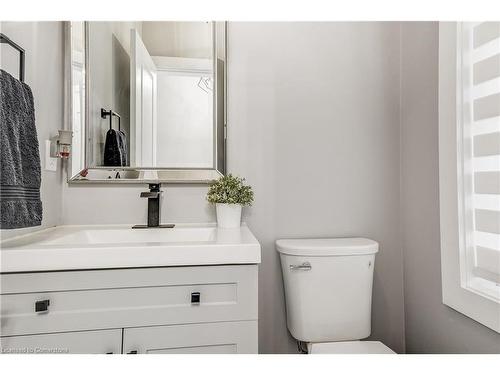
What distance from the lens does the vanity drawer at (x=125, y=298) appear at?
2.53 ft

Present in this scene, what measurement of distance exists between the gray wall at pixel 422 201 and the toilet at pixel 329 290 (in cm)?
26

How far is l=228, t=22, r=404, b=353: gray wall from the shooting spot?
1404 millimetres

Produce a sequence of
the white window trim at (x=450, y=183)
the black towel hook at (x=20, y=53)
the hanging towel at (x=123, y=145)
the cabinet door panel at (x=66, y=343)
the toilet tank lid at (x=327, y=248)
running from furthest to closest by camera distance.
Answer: the hanging towel at (x=123, y=145) → the toilet tank lid at (x=327, y=248) → the white window trim at (x=450, y=183) → the black towel hook at (x=20, y=53) → the cabinet door panel at (x=66, y=343)

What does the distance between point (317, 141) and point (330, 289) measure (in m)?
0.65

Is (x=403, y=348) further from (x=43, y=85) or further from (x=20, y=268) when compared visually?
(x=43, y=85)

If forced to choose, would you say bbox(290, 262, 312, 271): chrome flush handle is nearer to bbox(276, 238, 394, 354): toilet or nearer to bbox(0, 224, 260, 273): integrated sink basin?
bbox(276, 238, 394, 354): toilet

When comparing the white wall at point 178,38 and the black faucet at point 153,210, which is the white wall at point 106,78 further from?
the black faucet at point 153,210

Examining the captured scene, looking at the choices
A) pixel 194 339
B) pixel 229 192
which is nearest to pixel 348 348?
pixel 194 339

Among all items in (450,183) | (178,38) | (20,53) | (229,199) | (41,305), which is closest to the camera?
(41,305)

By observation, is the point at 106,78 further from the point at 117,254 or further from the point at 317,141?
the point at 317,141

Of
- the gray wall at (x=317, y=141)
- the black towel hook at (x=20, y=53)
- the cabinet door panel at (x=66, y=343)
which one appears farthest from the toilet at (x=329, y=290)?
the black towel hook at (x=20, y=53)

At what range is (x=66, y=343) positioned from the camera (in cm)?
78

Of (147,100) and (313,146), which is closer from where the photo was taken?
(147,100)
